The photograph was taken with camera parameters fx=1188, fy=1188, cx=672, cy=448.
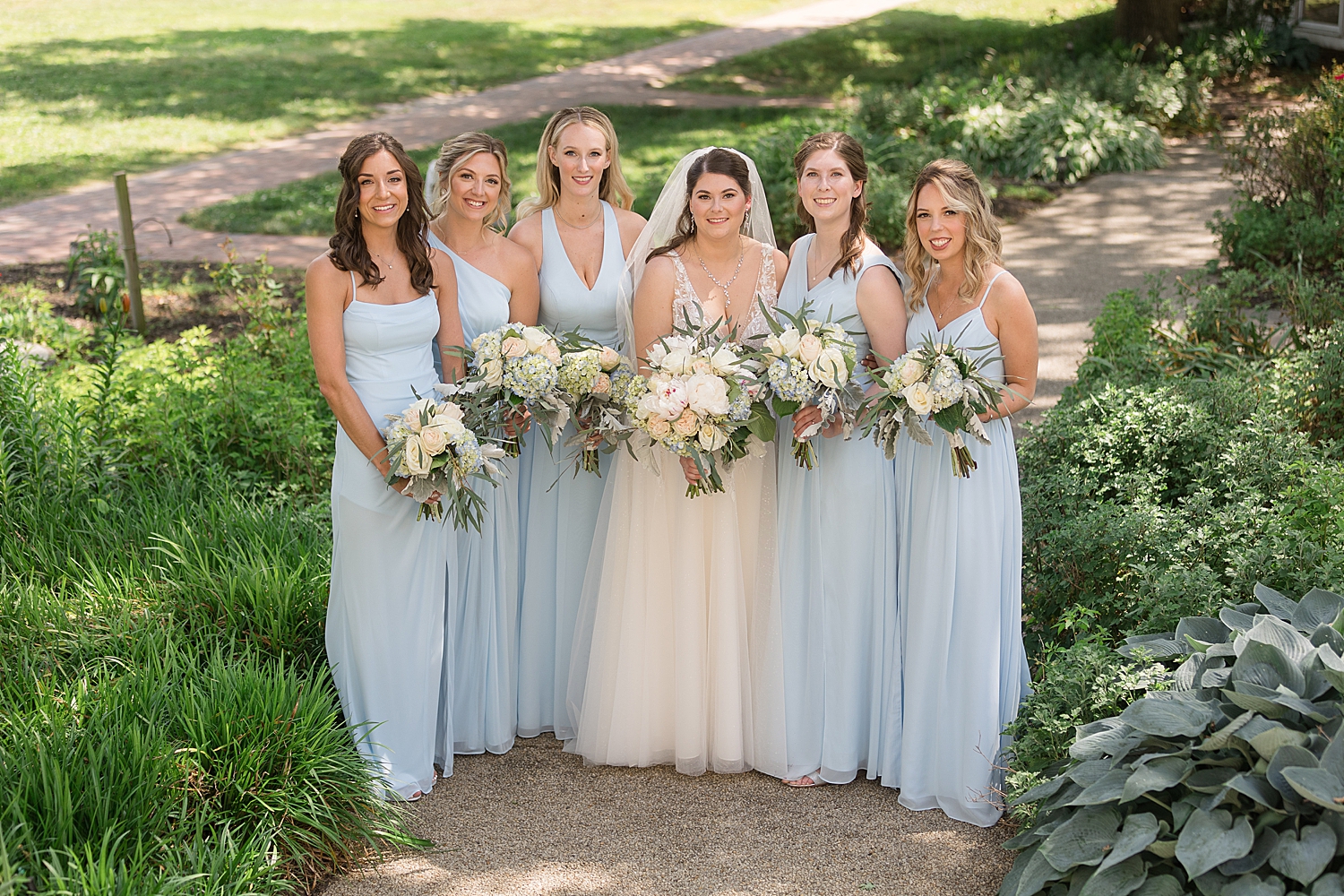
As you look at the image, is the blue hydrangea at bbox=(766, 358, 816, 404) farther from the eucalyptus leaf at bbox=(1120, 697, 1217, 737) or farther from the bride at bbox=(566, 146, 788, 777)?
the eucalyptus leaf at bbox=(1120, 697, 1217, 737)

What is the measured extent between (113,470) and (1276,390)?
5778mm

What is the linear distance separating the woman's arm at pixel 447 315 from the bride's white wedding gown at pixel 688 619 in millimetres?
708

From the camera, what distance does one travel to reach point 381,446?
4148mm

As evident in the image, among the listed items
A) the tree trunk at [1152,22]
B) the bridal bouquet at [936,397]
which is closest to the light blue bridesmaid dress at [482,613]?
the bridal bouquet at [936,397]

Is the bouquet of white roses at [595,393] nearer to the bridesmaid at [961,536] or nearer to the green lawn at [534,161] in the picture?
the bridesmaid at [961,536]

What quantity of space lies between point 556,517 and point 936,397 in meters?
1.65

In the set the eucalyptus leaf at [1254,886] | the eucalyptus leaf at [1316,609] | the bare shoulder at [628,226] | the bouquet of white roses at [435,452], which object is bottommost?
the eucalyptus leaf at [1254,886]

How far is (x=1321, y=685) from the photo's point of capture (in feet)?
10.8

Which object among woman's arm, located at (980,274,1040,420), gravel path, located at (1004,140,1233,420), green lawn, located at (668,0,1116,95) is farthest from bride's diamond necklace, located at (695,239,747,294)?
green lawn, located at (668,0,1116,95)

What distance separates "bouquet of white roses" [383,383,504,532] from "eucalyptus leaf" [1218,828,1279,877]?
2.46 m

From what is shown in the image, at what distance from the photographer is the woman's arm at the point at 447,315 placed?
4352 mm

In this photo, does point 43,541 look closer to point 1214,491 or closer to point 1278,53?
point 1214,491

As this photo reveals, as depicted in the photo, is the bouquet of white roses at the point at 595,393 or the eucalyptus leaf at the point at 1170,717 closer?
the eucalyptus leaf at the point at 1170,717

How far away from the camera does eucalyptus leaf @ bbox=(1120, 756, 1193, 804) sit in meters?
3.21
